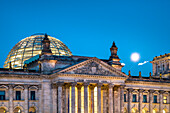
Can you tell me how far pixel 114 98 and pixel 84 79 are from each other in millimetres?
10526

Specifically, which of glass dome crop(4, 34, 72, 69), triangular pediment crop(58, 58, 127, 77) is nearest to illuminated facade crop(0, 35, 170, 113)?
triangular pediment crop(58, 58, 127, 77)

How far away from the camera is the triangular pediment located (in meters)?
84.6

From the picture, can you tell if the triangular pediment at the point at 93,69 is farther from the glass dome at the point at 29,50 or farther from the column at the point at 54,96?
the glass dome at the point at 29,50

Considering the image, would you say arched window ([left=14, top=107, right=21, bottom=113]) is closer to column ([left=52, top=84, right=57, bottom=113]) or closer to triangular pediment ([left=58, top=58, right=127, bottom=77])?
column ([left=52, top=84, right=57, bottom=113])

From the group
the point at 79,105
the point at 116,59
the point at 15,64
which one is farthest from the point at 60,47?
the point at 79,105

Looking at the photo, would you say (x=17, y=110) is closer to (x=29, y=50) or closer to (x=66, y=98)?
(x=66, y=98)

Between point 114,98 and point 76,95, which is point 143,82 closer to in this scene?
point 114,98

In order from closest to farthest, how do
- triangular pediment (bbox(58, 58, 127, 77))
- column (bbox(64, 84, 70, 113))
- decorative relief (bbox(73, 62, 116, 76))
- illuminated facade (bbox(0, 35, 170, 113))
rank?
1. illuminated facade (bbox(0, 35, 170, 113))
2. column (bbox(64, 84, 70, 113))
3. triangular pediment (bbox(58, 58, 127, 77))
4. decorative relief (bbox(73, 62, 116, 76))

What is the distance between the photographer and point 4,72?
270 feet

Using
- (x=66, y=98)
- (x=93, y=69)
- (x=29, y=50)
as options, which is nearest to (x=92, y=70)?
(x=93, y=69)

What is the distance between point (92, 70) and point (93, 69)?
0.37 metres

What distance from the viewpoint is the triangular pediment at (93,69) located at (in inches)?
3332

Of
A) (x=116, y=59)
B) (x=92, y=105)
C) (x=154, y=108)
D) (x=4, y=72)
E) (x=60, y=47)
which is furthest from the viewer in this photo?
(x=60, y=47)

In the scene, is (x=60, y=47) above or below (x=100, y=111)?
above
